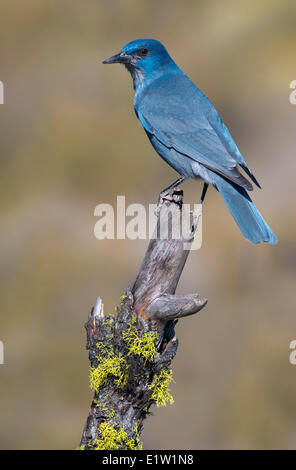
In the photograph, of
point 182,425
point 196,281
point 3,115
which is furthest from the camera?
point 3,115

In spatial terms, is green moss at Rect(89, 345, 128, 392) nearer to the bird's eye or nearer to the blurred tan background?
the bird's eye

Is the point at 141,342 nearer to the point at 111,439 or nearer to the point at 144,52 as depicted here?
the point at 111,439

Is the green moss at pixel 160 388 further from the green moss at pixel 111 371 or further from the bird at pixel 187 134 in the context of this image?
the bird at pixel 187 134

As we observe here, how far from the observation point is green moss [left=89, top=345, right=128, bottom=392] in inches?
144

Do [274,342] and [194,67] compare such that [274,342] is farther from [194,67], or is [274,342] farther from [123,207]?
[194,67]

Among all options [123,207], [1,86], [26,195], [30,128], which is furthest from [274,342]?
[1,86]

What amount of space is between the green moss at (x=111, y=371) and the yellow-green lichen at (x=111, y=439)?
235 mm

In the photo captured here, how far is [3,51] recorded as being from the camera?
29.7ft

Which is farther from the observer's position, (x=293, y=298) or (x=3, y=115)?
(x=3, y=115)

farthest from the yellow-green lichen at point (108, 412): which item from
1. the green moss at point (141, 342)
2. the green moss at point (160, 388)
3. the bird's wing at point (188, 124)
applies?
the bird's wing at point (188, 124)

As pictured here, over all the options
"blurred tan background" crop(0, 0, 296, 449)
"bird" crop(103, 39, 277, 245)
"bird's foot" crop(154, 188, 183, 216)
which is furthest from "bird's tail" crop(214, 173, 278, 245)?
"blurred tan background" crop(0, 0, 296, 449)

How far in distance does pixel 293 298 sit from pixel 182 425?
2134 mm

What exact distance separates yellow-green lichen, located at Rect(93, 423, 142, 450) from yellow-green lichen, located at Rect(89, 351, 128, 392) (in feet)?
0.77

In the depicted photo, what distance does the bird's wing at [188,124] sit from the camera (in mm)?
4824
